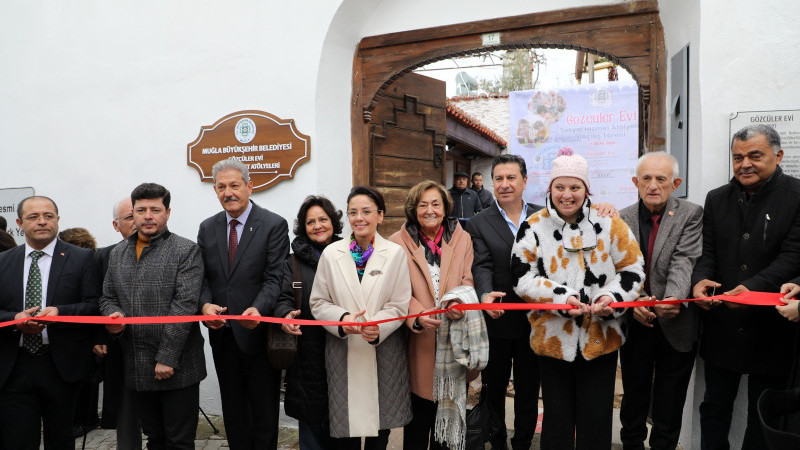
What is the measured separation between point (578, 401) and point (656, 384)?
66cm

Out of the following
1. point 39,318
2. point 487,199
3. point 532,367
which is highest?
point 487,199

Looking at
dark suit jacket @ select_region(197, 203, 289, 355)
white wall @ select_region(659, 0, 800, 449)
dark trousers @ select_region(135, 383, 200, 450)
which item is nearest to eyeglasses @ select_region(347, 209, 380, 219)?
dark suit jacket @ select_region(197, 203, 289, 355)

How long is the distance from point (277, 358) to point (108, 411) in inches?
58.1

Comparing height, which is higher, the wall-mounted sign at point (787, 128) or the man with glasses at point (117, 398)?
the wall-mounted sign at point (787, 128)

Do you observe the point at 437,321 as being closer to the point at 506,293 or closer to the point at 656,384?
the point at 506,293

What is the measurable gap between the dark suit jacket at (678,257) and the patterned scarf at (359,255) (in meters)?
1.63

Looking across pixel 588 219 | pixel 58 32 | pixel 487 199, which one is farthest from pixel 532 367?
pixel 487 199

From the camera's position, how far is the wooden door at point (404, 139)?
4911mm

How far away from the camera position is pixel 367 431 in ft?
9.27

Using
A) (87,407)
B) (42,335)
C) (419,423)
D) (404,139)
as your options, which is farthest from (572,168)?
(87,407)

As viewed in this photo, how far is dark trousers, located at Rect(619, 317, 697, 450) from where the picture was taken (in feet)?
9.92

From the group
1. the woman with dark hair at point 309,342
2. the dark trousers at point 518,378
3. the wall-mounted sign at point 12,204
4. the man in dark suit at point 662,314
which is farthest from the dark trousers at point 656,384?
the wall-mounted sign at point 12,204

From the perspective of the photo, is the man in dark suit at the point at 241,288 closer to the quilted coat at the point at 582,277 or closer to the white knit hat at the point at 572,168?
the quilted coat at the point at 582,277

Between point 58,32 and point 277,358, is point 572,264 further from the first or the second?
point 58,32
